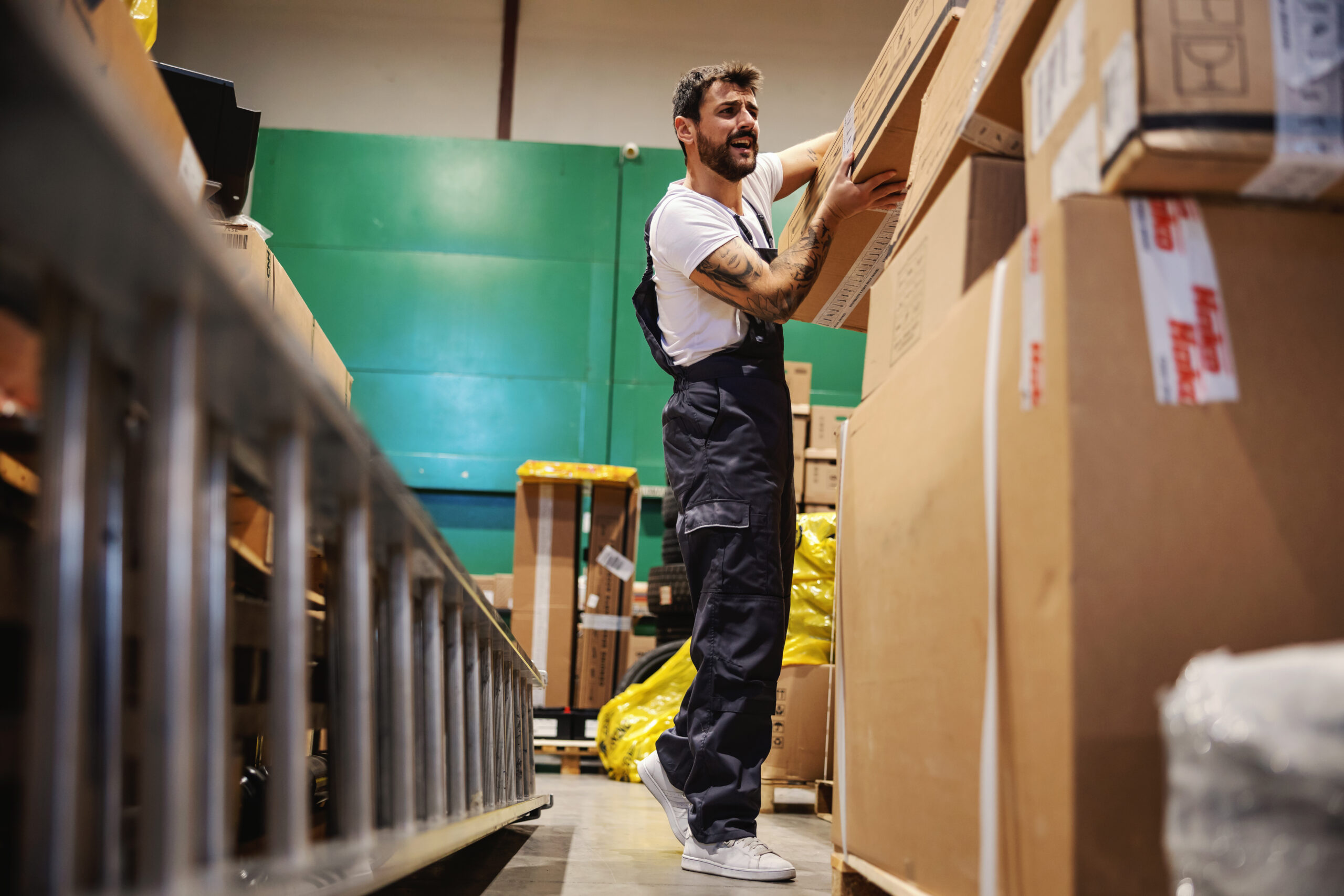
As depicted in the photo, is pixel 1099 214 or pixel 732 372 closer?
pixel 1099 214

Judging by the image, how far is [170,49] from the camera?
20.5 feet

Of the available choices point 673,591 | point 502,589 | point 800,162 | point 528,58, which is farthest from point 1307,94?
point 528,58

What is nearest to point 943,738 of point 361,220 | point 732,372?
point 732,372

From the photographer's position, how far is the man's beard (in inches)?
79.3

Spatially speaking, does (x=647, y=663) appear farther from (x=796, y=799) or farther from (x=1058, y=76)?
(x=1058, y=76)

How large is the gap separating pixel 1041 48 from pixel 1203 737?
74 cm

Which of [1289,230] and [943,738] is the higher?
[1289,230]

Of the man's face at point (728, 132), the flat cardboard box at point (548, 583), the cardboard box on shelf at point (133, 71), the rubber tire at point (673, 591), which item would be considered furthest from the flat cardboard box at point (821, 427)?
the cardboard box on shelf at point (133, 71)

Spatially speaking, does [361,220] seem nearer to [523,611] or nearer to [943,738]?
[523,611]

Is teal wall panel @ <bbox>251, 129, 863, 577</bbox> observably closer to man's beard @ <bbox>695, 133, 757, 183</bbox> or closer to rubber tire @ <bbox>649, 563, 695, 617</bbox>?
rubber tire @ <bbox>649, 563, 695, 617</bbox>

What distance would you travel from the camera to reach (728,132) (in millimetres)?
2018

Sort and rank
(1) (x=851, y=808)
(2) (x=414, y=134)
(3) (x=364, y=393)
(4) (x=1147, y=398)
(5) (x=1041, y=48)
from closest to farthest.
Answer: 1. (4) (x=1147, y=398)
2. (5) (x=1041, y=48)
3. (1) (x=851, y=808)
4. (3) (x=364, y=393)
5. (2) (x=414, y=134)

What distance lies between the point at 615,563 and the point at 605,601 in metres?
0.18

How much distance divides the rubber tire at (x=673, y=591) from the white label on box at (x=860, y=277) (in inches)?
72.7
